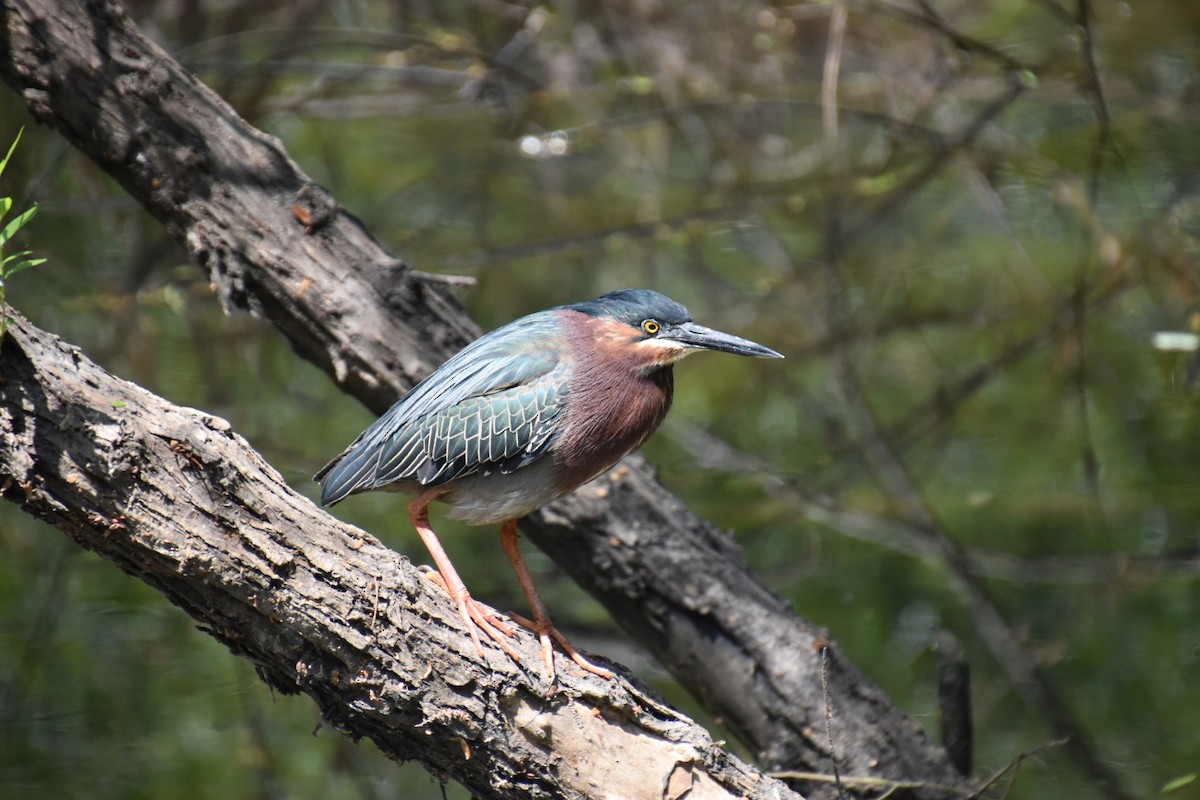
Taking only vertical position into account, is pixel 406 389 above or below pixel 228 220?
below

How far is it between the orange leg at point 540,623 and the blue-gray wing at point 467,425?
38 centimetres

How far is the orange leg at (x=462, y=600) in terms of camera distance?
283 centimetres

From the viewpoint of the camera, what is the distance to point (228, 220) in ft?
11.6

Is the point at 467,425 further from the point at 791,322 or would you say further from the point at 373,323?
the point at 791,322

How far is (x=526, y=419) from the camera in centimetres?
333

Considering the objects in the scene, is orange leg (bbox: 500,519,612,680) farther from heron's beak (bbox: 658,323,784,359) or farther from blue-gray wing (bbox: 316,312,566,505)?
heron's beak (bbox: 658,323,784,359)

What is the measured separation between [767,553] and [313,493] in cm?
258

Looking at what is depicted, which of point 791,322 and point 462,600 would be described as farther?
point 791,322

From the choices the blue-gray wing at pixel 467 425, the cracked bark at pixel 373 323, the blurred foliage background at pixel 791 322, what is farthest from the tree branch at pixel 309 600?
the blurred foliage background at pixel 791 322

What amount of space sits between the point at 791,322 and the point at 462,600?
4447 millimetres

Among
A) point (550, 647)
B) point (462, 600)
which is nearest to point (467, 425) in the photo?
point (462, 600)

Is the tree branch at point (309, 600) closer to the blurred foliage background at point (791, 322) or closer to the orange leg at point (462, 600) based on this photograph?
the orange leg at point (462, 600)

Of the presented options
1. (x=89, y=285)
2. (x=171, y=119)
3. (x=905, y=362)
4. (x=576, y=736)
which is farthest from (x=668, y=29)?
(x=576, y=736)

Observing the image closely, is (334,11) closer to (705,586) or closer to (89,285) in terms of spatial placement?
(89,285)
